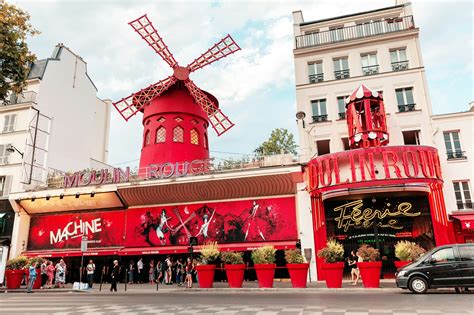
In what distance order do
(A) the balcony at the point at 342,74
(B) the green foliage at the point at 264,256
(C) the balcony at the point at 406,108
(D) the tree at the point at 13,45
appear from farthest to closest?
(A) the balcony at the point at 342,74 < (C) the balcony at the point at 406,108 < (B) the green foliage at the point at 264,256 < (D) the tree at the point at 13,45

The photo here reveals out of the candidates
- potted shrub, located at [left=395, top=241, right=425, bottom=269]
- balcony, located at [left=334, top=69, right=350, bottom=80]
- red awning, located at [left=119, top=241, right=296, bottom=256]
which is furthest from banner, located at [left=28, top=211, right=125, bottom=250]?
potted shrub, located at [left=395, top=241, right=425, bottom=269]

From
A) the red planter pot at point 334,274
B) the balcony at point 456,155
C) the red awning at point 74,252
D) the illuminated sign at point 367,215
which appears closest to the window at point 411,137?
the balcony at point 456,155

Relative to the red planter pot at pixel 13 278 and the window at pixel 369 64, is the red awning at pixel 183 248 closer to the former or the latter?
the red planter pot at pixel 13 278

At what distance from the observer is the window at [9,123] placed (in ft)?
71.4

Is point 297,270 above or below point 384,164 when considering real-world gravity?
below

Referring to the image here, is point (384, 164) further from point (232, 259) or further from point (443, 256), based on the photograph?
point (232, 259)

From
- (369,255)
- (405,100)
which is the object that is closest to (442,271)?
(369,255)

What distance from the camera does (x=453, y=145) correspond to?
14938mm

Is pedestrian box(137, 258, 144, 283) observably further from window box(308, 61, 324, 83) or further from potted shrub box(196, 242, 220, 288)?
window box(308, 61, 324, 83)

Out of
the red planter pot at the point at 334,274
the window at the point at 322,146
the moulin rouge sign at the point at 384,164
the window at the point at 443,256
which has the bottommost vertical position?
the red planter pot at the point at 334,274

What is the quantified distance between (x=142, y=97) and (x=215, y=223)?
28.8ft

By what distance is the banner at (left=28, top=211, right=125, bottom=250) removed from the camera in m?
18.6

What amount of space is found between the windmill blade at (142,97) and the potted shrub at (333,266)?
516 inches

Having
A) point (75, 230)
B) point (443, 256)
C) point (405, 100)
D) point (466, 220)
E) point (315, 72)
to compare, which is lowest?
point (443, 256)
